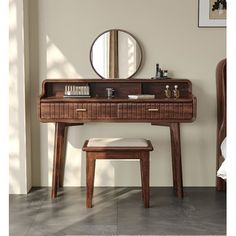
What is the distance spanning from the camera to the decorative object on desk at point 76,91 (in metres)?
4.44

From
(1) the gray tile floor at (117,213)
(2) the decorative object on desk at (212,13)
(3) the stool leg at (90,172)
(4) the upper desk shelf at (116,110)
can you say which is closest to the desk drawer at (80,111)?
(4) the upper desk shelf at (116,110)

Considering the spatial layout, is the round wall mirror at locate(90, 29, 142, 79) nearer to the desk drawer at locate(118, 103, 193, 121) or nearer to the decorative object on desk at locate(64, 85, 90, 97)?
the decorative object on desk at locate(64, 85, 90, 97)

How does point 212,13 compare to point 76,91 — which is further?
point 212,13

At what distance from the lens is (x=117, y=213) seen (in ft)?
13.1

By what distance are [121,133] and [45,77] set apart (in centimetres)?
84

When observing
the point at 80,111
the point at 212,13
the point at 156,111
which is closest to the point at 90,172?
the point at 80,111

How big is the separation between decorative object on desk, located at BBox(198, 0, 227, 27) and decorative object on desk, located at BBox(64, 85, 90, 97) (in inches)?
45.2

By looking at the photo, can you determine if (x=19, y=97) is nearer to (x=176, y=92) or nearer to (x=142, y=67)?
(x=142, y=67)

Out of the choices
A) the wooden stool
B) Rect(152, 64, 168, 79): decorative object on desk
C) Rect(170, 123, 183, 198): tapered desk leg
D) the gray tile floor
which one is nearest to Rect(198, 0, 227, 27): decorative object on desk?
Rect(152, 64, 168, 79): decorative object on desk

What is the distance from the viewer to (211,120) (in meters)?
4.72

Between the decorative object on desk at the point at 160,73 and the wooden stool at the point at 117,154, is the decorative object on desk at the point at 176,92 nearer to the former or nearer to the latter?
the decorative object on desk at the point at 160,73

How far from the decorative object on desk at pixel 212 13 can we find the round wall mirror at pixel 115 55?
61cm

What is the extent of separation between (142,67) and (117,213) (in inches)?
54.0

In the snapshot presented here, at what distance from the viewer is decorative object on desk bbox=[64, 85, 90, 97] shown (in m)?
4.44
